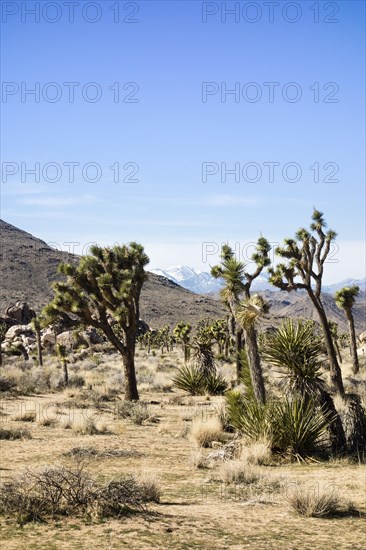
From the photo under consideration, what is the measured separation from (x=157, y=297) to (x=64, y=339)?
61.8 meters

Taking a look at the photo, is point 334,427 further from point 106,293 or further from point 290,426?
point 106,293

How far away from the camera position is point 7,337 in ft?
218

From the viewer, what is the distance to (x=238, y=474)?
10.9 m

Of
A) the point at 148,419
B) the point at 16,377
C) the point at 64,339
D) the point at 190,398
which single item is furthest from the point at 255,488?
the point at 64,339

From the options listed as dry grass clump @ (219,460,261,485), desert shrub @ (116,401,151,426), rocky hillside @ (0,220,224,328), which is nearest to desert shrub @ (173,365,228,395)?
desert shrub @ (116,401,151,426)

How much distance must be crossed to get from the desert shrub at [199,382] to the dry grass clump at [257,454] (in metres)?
13.5

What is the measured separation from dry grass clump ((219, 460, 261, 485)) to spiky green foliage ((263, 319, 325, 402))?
298cm

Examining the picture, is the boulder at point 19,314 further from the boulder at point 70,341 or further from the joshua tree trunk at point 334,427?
the joshua tree trunk at point 334,427

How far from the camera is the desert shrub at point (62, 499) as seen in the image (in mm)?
8062

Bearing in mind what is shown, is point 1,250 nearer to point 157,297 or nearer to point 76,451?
point 157,297

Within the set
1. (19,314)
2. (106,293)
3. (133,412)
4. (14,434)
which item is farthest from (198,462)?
(19,314)

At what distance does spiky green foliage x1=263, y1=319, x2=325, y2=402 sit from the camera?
1361 centimetres

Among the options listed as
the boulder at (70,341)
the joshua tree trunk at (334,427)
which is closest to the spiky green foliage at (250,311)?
the joshua tree trunk at (334,427)

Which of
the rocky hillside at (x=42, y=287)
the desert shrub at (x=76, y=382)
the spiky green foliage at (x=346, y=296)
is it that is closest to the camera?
the desert shrub at (x=76, y=382)
